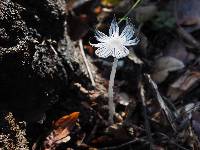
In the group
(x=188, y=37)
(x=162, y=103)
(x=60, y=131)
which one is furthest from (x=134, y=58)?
(x=60, y=131)

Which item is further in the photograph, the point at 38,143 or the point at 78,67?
the point at 78,67

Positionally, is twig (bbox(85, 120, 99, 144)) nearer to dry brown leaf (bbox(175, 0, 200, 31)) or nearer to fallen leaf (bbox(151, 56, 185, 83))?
fallen leaf (bbox(151, 56, 185, 83))

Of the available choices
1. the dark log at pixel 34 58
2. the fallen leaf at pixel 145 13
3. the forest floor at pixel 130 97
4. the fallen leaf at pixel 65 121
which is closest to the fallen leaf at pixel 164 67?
the forest floor at pixel 130 97

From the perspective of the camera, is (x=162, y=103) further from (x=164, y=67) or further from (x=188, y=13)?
(x=188, y=13)

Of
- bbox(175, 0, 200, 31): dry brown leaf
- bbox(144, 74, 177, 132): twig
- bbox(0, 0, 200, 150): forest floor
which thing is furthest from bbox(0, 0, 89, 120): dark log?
bbox(175, 0, 200, 31): dry brown leaf

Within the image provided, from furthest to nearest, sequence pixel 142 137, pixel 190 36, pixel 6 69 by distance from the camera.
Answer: pixel 190 36 < pixel 142 137 < pixel 6 69

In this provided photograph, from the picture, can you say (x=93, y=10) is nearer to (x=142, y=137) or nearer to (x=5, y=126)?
(x=142, y=137)

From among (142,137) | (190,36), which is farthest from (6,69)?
(190,36)

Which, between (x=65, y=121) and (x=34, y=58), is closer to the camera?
(x=34, y=58)

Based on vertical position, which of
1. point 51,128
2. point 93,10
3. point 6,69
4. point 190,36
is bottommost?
point 51,128
